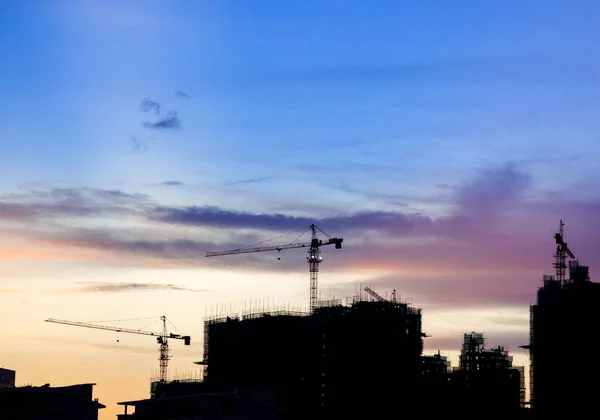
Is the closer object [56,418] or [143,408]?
[56,418]

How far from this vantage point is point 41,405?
181625mm

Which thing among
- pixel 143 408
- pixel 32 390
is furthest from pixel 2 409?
pixel 143 408

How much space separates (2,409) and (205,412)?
36507 millimetres

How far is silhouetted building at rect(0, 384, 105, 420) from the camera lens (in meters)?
180

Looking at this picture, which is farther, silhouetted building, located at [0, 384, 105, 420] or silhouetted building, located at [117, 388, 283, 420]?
silhouetted building, located at [117, 388, 283, 420]

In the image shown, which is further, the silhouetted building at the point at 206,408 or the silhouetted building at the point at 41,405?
the silhouetted building at the point at 206,408

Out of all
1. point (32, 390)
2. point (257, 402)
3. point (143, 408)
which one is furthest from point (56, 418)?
point (257, 402)

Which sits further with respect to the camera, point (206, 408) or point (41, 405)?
point (206, 408)

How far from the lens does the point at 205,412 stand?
193m

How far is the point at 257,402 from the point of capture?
7682 inches

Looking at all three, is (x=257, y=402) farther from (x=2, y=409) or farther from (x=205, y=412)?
(x=2, y=409)

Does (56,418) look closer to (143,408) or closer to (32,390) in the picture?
(32,390)

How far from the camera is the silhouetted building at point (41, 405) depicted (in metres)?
180

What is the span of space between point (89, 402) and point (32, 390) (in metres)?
10.3
